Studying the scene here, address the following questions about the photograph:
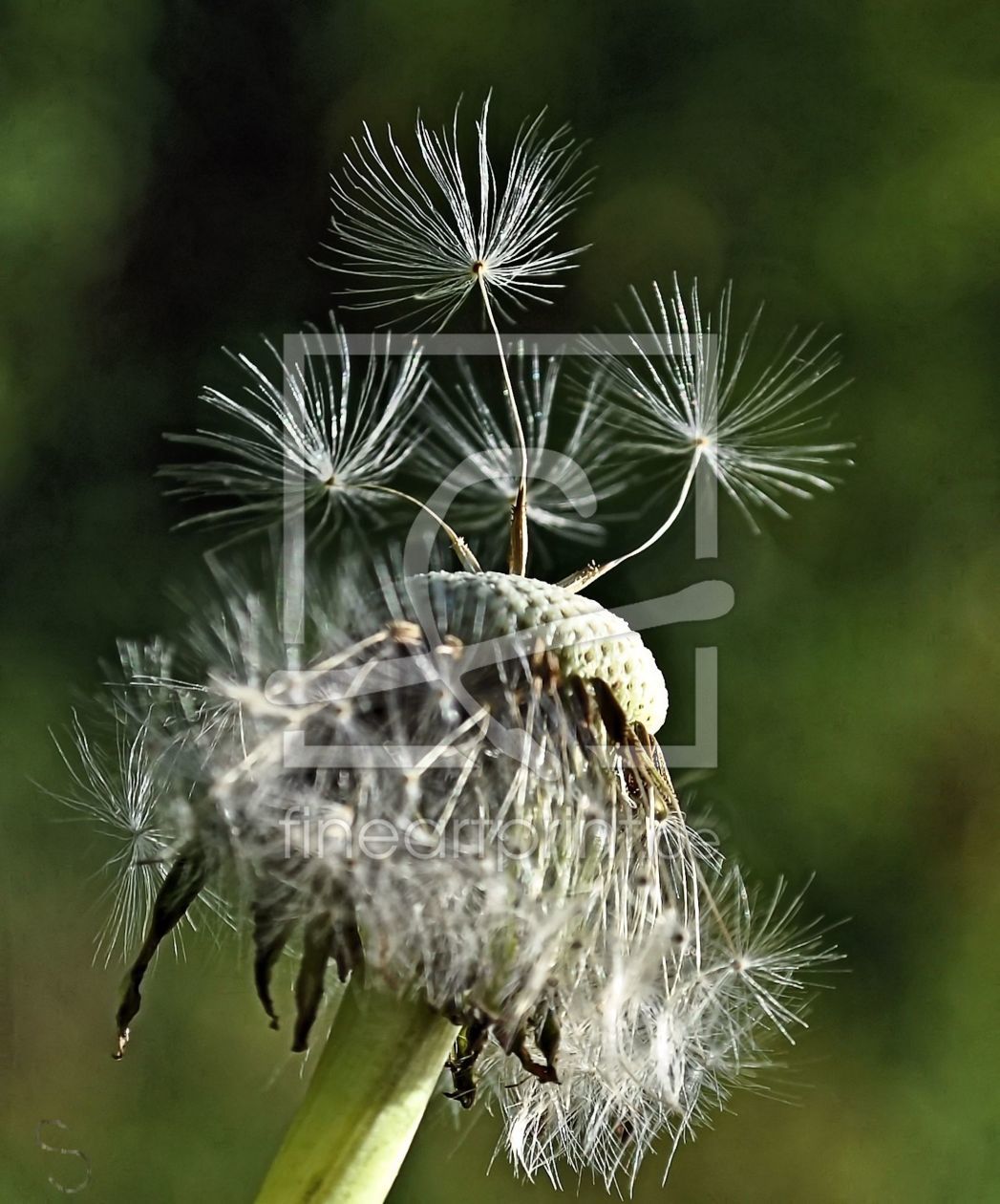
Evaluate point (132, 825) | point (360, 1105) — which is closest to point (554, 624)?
point (360, 1105)

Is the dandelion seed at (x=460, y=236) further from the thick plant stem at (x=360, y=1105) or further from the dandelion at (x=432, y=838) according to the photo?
the thick plant stem at (x=360, y=1105)

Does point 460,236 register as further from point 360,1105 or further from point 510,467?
point 360,1105

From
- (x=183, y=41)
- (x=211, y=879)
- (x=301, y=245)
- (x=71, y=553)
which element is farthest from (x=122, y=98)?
(x=211, y=879)

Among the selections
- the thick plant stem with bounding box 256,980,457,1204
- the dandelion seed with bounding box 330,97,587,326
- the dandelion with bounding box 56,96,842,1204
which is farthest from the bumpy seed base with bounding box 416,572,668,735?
the dandelion seed with bounding box 330,97,587,326

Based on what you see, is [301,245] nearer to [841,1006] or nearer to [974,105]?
[974,105]

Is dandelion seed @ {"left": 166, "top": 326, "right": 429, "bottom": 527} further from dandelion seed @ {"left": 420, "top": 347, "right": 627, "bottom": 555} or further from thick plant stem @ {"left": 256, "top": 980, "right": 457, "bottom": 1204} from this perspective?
thick plant stem @ {"left": 256, "top": 980, "right": 457, "bottom": 1204}

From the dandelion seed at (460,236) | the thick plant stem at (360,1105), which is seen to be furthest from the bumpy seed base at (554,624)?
the dandelion seed at (460,236)
